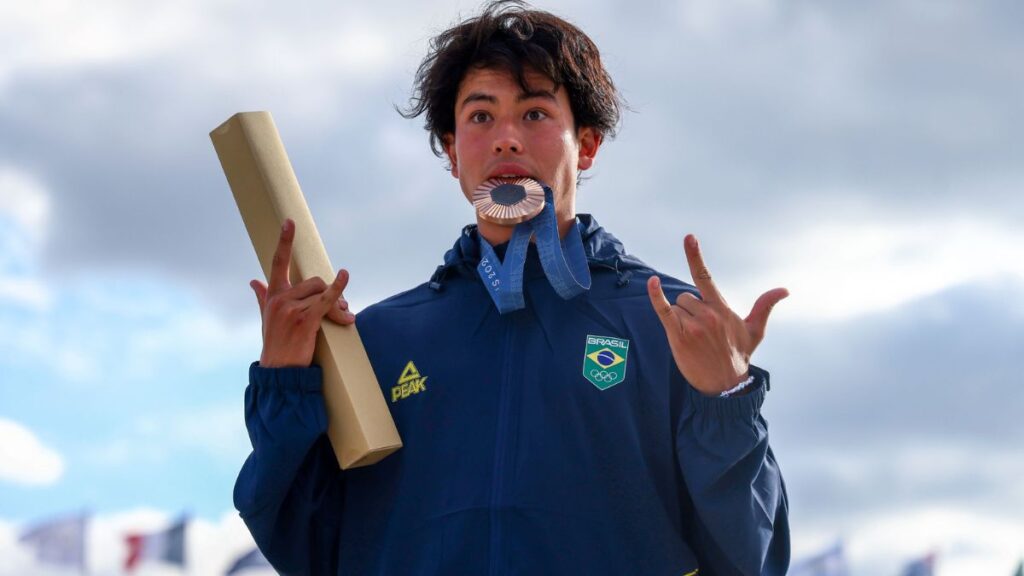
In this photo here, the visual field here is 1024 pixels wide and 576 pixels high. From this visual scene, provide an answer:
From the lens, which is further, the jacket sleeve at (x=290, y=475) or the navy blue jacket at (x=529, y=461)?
the jacket sleeve at (x=290, y=475)

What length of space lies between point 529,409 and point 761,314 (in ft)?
3.08

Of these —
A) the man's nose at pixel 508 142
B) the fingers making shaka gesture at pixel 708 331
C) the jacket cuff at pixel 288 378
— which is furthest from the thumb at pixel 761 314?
the jacket cuff at pixel 288 378

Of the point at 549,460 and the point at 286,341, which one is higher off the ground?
the point at 286,341

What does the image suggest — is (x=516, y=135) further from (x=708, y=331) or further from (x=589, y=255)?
(x=708, y=331)

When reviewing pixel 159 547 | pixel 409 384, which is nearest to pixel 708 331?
pixel 409 384

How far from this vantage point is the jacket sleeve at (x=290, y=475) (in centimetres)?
513

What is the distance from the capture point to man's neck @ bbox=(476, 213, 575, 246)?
222 inches

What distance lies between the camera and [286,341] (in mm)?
5180

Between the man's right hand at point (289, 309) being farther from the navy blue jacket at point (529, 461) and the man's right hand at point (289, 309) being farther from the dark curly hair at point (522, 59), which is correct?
the dark curly hair at point (522, 59)

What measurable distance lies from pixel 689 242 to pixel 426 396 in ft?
4.18

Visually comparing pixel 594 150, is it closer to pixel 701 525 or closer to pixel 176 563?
pixel 701 525

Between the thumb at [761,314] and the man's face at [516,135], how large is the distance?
41.3 inches

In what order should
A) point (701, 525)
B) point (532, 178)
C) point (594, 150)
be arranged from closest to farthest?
point (701, 525) < point (532, 178) < point (594, 150)

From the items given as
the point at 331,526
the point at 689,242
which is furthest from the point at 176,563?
the point at 689,242
